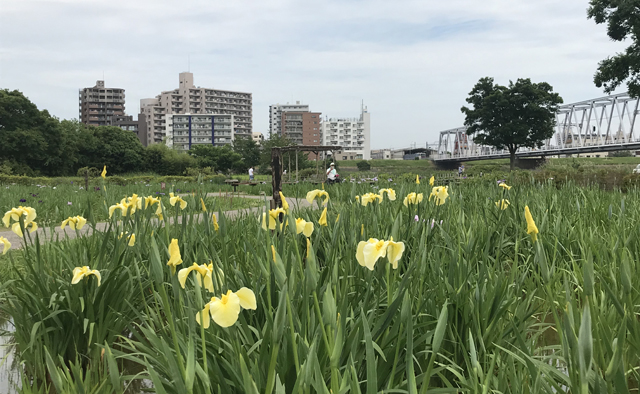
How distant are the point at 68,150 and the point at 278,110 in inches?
Result: 3764

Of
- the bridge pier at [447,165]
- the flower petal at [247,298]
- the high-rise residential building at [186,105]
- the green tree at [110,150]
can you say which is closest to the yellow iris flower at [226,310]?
the flower petal at [247,298]

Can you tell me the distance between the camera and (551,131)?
3569 cm

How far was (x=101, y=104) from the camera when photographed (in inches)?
3848

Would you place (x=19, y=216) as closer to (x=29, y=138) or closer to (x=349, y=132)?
(x=29, y=138)

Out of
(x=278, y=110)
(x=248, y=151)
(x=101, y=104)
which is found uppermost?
(x=278, y=110)

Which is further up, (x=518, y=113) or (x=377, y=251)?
(x=518, y=113)

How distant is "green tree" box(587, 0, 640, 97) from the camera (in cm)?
1834

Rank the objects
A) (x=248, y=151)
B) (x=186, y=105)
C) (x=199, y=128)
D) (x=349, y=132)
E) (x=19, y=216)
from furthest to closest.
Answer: (x=349, y=132), (x=186, y=105), (x=199, y=128), (x=248, y=151), (x=19, y=216)

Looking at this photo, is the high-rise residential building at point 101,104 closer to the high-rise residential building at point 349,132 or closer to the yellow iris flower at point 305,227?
the high-rise residential building at point 349,132

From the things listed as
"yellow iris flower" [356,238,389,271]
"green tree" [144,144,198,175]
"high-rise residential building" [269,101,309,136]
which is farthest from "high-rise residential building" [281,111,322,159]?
"yellow iris flower" [356,238,389,271]

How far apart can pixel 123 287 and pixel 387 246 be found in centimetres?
142

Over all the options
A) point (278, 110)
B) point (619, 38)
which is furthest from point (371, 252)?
Result: point (278, 110)

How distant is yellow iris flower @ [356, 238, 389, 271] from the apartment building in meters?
100.0

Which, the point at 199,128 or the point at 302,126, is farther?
the point at 302,126
